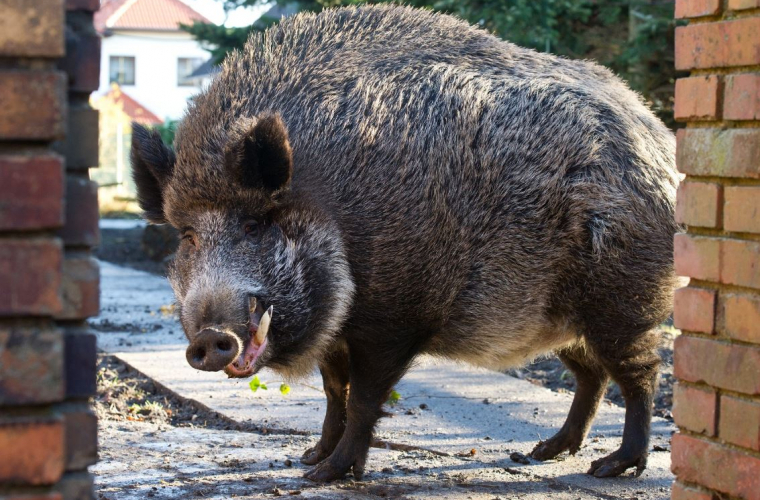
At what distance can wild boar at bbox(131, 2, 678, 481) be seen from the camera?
13.6ft

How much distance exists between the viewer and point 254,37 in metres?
4.73

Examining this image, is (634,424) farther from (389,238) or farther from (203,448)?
(203,448)

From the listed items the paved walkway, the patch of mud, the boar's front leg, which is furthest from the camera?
the patch of mud

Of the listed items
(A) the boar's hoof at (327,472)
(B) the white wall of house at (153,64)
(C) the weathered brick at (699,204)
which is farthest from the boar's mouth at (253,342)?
(B) the white wall of house at (153,64)

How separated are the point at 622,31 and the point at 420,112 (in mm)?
6260

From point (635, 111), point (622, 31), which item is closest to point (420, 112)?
point (635, 111)

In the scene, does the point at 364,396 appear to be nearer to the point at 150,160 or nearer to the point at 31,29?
the point at 150,160

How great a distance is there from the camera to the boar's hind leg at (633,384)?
4.38 meters

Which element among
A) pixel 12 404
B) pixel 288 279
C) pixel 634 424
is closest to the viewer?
pixel 12 404

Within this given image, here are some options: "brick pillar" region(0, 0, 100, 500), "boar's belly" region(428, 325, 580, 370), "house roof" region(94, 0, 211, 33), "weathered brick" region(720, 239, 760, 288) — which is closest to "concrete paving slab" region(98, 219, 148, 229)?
"boar's belly" region(428, 325, 580, 370)

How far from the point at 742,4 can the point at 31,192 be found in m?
1.89

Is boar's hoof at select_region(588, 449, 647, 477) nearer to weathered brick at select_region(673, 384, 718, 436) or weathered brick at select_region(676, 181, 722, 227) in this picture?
weathered brick at select_region(673, 384, 718, 436)

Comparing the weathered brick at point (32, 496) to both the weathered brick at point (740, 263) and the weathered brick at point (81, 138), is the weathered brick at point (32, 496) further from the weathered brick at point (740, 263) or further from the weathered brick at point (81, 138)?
the weathered brick at point (740, 263)

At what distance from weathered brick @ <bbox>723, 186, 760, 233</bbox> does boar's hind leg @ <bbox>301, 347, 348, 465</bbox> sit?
2.16 meters
